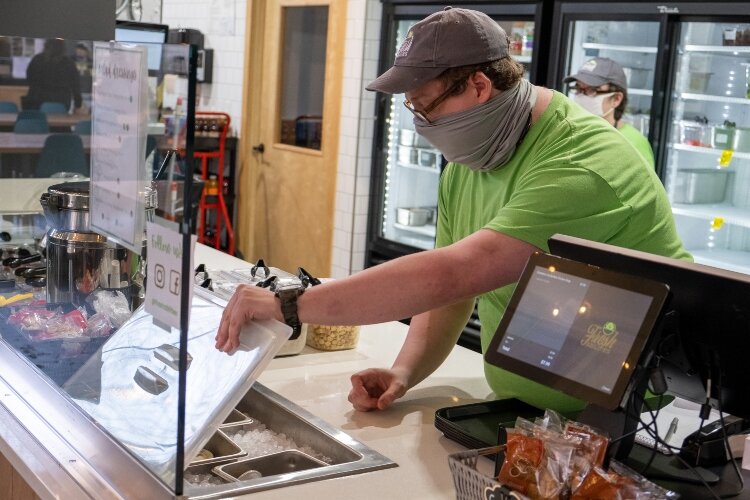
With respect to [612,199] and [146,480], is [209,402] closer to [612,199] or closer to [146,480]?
[146,480]

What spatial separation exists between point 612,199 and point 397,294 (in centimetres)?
50

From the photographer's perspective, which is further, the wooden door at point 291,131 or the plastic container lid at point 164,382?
the wooden door at point 291,131

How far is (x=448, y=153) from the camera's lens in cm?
235

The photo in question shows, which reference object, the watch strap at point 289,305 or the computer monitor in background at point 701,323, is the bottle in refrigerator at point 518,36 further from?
the computer monitor in background at point 701,323

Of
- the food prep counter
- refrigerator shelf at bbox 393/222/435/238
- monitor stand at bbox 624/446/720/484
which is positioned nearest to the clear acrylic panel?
refrigerator shelf at bbox 393/222/435/238

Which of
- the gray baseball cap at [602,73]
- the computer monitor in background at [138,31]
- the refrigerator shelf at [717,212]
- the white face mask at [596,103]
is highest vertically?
the computer monitor in background at [138,31]

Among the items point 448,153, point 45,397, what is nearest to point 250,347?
point 45,397

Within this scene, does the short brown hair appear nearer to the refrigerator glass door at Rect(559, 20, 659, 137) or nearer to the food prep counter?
the food prep counter

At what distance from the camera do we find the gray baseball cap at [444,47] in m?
2.16

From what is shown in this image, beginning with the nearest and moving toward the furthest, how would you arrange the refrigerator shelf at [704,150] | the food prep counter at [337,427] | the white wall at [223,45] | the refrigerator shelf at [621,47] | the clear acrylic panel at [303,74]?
the food prep counter at [337,427] → the refrigerator shelf at [704,150] → the refrigerator shelf at [621,47] → the clear acrylic panel at [303,74] → the white wall at [223,45]

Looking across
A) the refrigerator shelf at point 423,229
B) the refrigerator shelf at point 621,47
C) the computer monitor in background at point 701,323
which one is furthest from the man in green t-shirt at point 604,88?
the computer monitor in background at point 701,323

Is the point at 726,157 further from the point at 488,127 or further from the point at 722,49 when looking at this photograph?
the point at 488,127

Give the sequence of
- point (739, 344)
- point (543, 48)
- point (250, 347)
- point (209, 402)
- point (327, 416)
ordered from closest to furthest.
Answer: point (739, 344)
point (209, 402)
point (250, 347)
point (327, 416)
point (543, 48)

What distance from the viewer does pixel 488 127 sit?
225 centimetres
